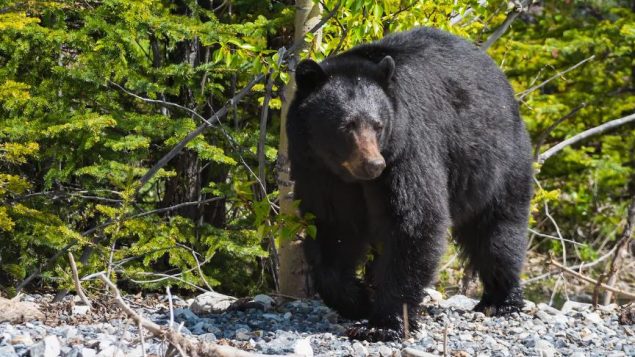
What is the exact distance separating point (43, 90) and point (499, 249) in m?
3.36

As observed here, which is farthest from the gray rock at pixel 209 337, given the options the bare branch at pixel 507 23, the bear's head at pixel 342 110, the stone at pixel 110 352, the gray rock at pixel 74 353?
the bare branch at pixel 507 23

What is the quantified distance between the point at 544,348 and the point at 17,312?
2970 millimetres

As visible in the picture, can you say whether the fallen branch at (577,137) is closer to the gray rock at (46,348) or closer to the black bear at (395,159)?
the black bear at (395,159)

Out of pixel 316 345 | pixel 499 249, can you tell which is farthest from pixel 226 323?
pixel 499 249

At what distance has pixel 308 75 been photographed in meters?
5.11

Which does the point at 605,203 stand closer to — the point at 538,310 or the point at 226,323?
the point at 538,310

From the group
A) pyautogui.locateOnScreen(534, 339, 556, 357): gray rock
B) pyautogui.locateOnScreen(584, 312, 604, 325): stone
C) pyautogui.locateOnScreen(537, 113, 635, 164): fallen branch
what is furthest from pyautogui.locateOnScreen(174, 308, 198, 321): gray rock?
pyautogui.locateOnScreen(537, 113, 635, 164): fallen branch

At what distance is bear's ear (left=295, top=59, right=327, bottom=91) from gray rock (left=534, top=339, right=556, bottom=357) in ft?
6.39

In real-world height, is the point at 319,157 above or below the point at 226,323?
above

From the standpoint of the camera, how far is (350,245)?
5.53m

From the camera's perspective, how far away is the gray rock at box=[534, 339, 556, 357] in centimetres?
483

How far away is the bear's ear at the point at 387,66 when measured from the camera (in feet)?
16.5

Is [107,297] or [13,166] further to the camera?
[13,166]

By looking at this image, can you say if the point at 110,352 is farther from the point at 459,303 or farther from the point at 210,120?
the point at 459,303
